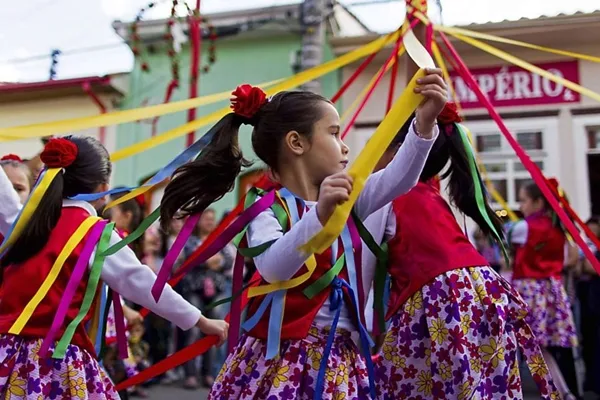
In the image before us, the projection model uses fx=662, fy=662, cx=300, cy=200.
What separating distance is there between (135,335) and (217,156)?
3029mm

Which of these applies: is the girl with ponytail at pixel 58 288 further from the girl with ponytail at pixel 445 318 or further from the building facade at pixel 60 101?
the building facade at pixel 60 101

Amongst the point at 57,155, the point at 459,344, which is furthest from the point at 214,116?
the point at 459,344

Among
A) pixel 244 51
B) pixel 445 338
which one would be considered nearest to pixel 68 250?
pixel 445 338

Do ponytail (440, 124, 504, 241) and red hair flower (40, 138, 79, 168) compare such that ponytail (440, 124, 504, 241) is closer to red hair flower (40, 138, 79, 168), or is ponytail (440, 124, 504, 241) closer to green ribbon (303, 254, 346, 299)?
green ribbon (303, 254, 346, 299)

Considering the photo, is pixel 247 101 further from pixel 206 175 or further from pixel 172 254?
pixel 172 254

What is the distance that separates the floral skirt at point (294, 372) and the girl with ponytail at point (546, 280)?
2.91 metres

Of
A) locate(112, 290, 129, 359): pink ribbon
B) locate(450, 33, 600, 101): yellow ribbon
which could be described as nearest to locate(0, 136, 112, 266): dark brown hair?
locate(112, 290, 129, 359): pink ribbon

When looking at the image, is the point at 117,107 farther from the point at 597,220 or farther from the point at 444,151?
the point at 444,151

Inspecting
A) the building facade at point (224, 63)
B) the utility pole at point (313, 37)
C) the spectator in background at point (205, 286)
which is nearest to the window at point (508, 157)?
the building facade at point (224, 63)

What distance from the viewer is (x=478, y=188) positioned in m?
2.37

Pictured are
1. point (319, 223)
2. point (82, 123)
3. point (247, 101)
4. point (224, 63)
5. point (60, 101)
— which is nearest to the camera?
point (319, 223)

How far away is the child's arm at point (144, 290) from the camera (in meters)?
2.09

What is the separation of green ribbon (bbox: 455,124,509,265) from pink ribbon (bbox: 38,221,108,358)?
4.28 ft

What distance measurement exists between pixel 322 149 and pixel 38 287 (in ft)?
3.33
